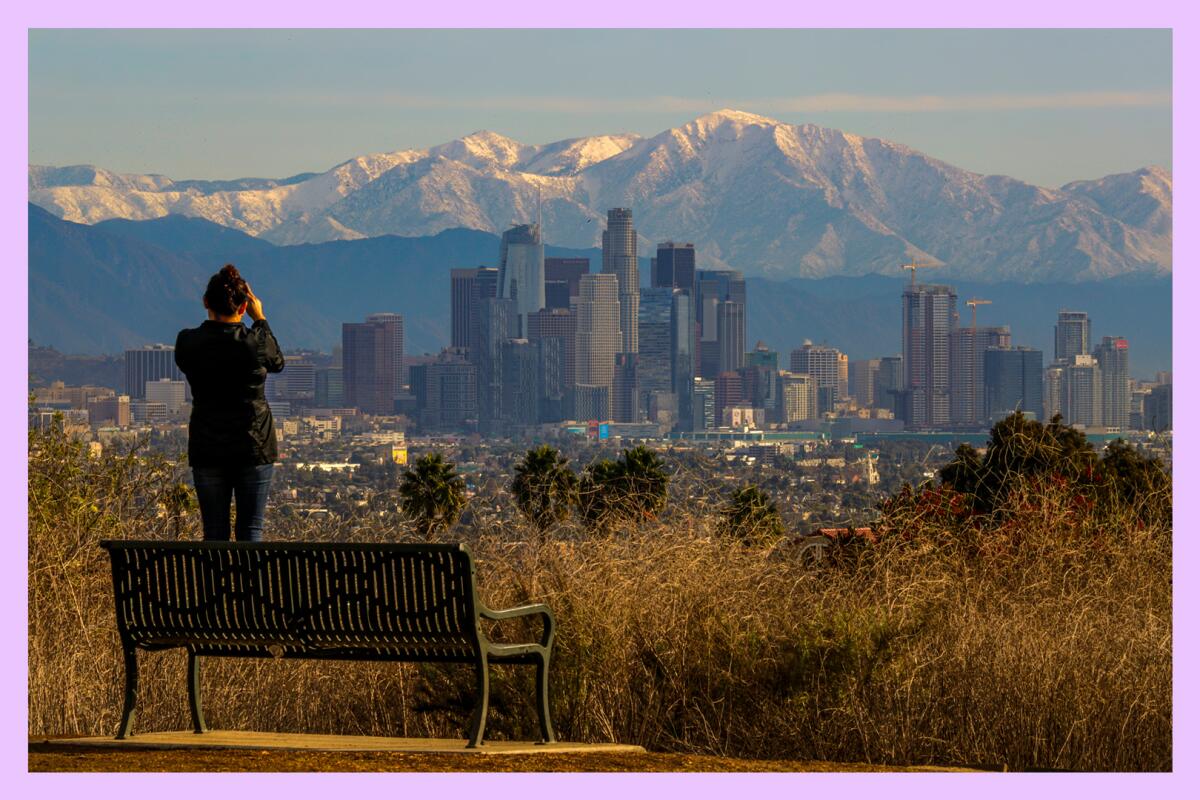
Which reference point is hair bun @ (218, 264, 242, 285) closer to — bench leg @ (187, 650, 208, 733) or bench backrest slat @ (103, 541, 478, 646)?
bench backrest slat @ (103, 541, 478, 646)

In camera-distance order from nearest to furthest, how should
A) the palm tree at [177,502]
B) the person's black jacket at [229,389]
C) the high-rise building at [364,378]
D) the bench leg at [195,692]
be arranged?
1. the person's black jacket at [229,389]
2. the bench leg at [195,692]
3. the palm tree at [177,502]
4. the high-rise building at [364,378]

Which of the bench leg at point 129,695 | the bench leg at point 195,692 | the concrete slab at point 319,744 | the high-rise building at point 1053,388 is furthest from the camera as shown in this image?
the high-rise building at point 1053,388

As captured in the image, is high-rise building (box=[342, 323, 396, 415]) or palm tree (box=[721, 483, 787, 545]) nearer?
palm tree (box=[721, 483, 787, 545])

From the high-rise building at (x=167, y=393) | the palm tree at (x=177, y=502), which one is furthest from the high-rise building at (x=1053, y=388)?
the palm tree at (x=177, y=502)

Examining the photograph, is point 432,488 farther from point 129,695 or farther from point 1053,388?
point 1053,388

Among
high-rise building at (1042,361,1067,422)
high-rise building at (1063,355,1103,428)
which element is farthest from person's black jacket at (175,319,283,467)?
high-rise building at (1042,361,1067,422)

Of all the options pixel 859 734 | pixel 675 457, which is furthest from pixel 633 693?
pixel 675 457

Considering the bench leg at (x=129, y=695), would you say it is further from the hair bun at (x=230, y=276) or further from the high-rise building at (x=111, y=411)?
the high-rise building at (x=111, y=411)
